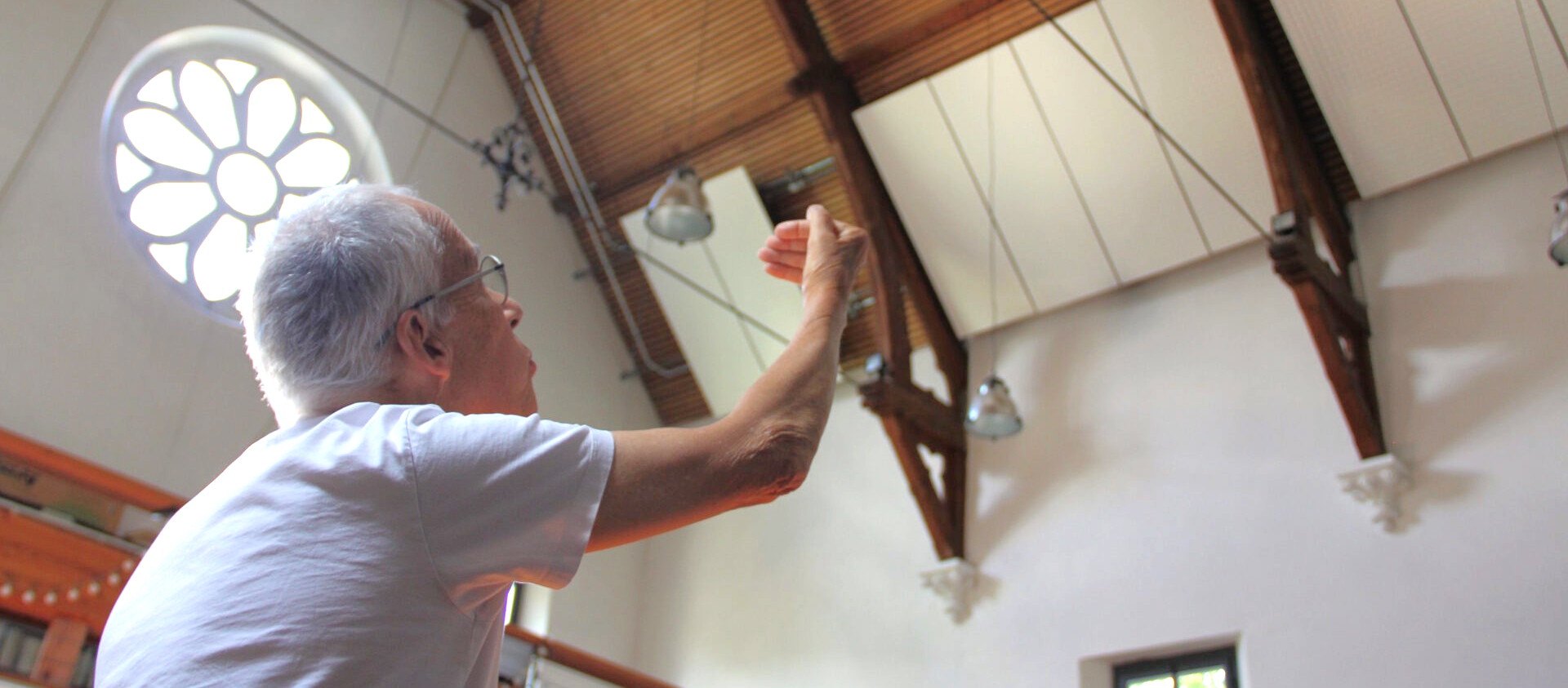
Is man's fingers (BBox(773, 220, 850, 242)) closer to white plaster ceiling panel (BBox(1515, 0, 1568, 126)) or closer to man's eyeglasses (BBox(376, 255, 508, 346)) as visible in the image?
man's eyeglasses (BBox(376, 255, 508, 346))

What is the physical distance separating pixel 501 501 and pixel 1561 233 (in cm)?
626

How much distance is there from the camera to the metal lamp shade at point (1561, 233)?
6.04 meters

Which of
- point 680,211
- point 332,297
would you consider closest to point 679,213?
point 680,211

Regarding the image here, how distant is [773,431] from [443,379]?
348 millimetres

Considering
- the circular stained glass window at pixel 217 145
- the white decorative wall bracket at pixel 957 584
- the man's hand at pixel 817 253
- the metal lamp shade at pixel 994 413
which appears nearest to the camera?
the man's hand at pixel 817 253

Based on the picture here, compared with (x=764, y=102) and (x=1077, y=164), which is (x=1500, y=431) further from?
(x=764, y=102)

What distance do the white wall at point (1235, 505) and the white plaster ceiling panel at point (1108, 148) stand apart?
31 centimetres

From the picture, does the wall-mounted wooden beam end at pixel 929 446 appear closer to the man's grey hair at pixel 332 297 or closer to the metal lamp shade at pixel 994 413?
the metal lamp shade at pixel 994 413

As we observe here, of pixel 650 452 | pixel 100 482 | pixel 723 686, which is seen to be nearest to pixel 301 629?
pixel 650 452

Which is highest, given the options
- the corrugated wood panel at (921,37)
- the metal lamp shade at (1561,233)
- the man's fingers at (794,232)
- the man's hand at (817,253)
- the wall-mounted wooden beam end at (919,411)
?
the corrugated wood panel at (921,37)

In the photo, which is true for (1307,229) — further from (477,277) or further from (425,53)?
(477,277)

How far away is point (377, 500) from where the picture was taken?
1.05 m

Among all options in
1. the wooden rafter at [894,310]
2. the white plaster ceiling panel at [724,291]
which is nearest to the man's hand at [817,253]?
the wooden rafter at [894,310]

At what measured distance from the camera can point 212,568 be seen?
104 centimetres
